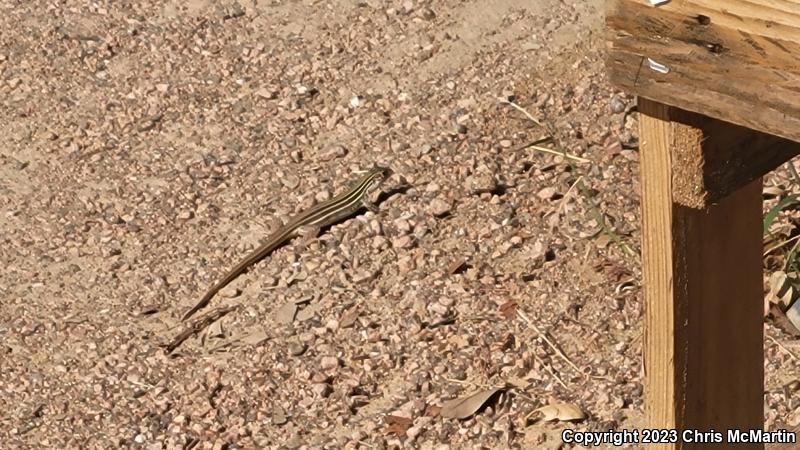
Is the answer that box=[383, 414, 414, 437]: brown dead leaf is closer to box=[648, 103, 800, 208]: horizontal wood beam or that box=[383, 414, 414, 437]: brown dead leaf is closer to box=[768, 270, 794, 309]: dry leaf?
box=[768, 270, 794, 309]: dry leaf

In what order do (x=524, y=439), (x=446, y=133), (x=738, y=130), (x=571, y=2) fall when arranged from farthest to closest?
(x=571, y=2)
(x=446, y=133)
(x=524, y=439)
(x=738, y=130)

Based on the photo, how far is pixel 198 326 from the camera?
3793mm

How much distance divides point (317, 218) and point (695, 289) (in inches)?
103

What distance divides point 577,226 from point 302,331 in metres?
0.86

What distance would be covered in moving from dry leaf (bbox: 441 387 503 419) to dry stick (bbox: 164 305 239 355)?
82 centimetres

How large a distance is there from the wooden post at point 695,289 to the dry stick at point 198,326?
2.27 metres

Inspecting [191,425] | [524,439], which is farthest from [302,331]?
[524,439]

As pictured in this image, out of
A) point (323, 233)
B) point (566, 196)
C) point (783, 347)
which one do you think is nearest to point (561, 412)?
point (783, 347)

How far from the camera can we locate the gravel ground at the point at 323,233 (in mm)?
3447

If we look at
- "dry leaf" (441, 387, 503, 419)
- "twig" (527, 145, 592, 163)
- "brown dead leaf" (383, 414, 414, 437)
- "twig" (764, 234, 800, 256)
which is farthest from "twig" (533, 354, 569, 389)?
"twig" (527, 145, 592, 163)

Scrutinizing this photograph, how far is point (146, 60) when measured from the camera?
502 centimetres

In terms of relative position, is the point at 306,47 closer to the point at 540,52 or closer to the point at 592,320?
the point at 540,52

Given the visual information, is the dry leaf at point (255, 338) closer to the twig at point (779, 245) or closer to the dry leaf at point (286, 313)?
the dry leaf at point (286, 313)

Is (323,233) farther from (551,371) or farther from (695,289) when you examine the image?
(695,289)
